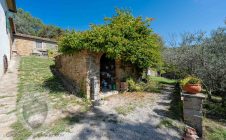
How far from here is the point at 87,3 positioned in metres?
14.8

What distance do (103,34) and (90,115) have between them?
4182mm

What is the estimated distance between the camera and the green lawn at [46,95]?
4328 mm

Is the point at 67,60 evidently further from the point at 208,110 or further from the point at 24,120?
the point at 208,110

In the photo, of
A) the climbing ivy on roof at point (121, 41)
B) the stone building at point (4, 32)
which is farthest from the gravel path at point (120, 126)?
the stone building at point (4, 32)

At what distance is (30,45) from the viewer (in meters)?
21.0

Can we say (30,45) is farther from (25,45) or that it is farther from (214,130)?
(214,130)

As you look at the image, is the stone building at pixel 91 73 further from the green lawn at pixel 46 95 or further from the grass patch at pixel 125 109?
the grass patch at pixel 125 109

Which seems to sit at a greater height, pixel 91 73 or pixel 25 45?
pixel 25 45

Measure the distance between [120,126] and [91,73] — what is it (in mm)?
3690

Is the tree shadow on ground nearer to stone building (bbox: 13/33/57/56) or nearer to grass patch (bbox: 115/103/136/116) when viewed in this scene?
grass patch (bbox: 115/103/136/116)

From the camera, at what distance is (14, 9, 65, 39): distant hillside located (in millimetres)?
32781

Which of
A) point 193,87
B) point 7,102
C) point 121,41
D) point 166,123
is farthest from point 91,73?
point 193,87

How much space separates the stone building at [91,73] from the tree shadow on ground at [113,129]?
221 centimetres

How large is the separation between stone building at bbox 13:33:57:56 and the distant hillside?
11502mm
